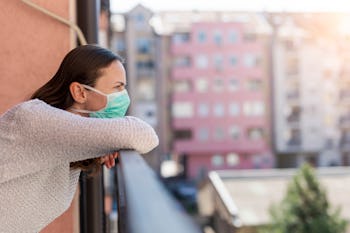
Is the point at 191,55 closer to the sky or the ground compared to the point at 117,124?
closer to the sky

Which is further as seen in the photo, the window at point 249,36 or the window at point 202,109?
the window at point 249,36

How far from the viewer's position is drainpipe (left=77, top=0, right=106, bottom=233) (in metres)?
1.27

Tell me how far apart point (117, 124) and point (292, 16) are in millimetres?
18213

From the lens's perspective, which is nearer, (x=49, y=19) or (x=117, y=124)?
(x=117, y=124)

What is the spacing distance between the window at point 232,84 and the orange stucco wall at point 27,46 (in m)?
16.2

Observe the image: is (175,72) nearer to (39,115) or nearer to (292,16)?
(292,16)

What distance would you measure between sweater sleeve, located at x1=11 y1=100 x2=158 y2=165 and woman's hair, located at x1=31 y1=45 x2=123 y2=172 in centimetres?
10

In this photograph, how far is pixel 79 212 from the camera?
1.28 meters

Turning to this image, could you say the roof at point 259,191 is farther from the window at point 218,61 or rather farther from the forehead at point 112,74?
the forehead at point 112,74

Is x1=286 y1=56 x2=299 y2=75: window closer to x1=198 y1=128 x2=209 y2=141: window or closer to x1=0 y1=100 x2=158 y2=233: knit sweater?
x1=198 y1=128 x2=209 y2=141: window

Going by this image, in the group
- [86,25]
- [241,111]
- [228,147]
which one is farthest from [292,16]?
[86,25]

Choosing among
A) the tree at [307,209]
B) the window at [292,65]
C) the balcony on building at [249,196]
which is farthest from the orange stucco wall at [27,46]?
the window at [292,65]

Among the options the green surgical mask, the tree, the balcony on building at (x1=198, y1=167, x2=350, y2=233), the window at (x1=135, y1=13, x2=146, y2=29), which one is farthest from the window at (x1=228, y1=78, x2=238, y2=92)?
the green surgical mask

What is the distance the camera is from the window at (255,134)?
693 inches
